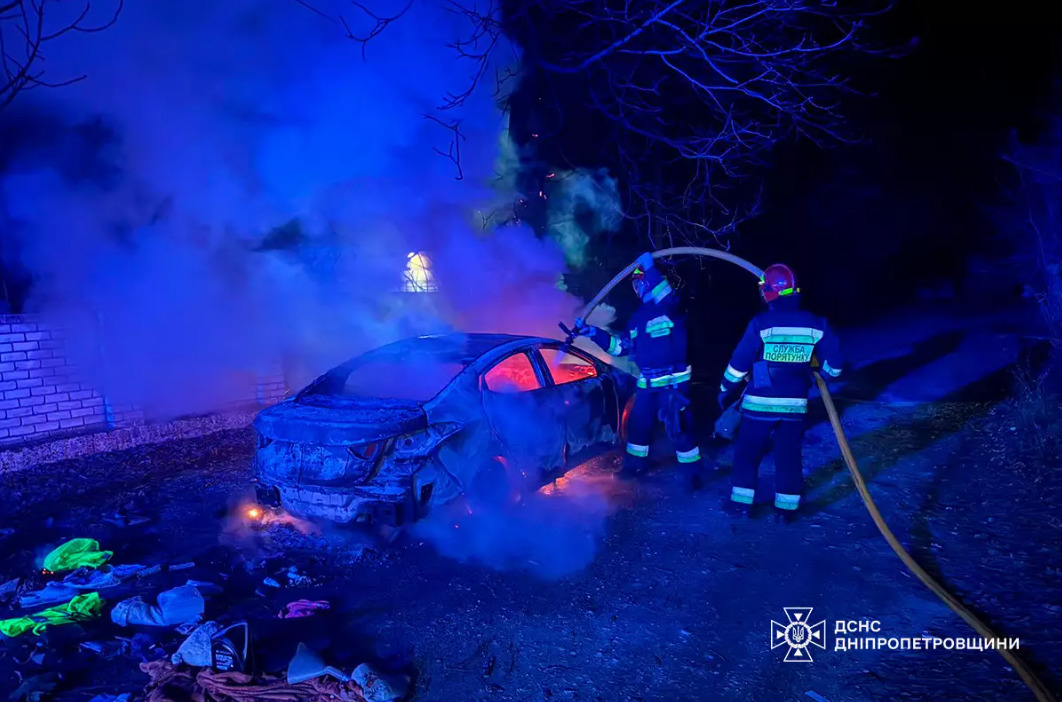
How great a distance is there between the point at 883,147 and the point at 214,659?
21076mm

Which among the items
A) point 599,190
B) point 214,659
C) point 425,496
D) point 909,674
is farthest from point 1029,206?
point 214,659

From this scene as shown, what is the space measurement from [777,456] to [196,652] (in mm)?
4037

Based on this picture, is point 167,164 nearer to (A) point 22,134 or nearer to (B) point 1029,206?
(A) point 22,134

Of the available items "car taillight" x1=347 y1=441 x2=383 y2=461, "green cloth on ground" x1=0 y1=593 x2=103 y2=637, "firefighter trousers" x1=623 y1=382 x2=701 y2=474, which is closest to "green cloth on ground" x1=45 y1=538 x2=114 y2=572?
"green cloth on ground" x1=0 y1=593 x2=103 y2=637

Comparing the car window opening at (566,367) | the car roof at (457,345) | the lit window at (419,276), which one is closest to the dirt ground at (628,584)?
the car window opening at (566,367)

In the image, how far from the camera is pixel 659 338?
562 cm

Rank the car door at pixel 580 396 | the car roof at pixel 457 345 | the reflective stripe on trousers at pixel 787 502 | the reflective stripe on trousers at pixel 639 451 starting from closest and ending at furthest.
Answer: the reflective stripe on trousers at pixel 787 502 < the car roof at pixel 457 345 < the car door at pixel 580 396 < the reflective stripe on trousers at pixel 639 451

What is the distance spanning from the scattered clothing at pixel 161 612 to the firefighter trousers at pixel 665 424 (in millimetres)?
3726

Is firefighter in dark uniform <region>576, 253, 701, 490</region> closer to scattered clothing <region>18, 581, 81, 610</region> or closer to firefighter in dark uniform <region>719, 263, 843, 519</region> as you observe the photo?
firefighter in dark uniform <region>719, 263, 843, 519</region>

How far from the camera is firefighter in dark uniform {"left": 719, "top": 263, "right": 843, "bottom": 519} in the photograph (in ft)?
15.4

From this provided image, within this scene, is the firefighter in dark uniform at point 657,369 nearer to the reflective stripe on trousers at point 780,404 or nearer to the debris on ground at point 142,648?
the reflective stripe on trousers at point 780,404

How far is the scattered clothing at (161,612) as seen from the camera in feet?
11.3

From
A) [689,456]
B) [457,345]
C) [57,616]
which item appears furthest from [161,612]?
[689,456]

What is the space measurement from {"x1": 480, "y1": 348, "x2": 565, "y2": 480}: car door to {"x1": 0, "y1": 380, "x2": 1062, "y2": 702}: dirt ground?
0.50 m
